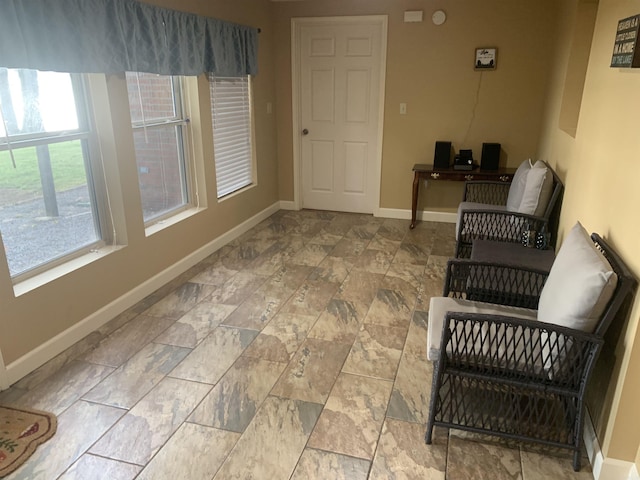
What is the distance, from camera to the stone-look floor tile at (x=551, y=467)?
6.15 feet

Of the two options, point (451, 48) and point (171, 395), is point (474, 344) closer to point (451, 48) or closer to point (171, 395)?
point (171, 395)

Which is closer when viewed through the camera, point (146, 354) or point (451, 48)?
point (146, 354)

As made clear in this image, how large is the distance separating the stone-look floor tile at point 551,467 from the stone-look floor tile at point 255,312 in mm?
1631

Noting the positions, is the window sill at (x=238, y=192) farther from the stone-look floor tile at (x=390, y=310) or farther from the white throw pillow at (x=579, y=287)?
the white throw pillow at (x=579, y=287)

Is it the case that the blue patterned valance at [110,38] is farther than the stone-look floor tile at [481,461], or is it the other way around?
the blue patterned valance at [110,38]

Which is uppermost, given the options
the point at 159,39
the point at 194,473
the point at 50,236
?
the point at 159,39

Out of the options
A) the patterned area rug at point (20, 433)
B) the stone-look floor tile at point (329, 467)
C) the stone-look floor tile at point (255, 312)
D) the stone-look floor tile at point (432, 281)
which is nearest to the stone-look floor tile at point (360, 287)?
the stone-look floor tile at point (432, 281)

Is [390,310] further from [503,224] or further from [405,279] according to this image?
[503,224]

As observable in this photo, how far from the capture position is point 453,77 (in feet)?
15.5

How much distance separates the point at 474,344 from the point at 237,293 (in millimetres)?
1949

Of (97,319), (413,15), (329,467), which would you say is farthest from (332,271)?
(413,15)

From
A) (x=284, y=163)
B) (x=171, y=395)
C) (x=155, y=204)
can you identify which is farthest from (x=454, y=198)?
(x=171, y=395)

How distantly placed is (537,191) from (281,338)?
1948 mm

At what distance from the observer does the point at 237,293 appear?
3.46 meters
